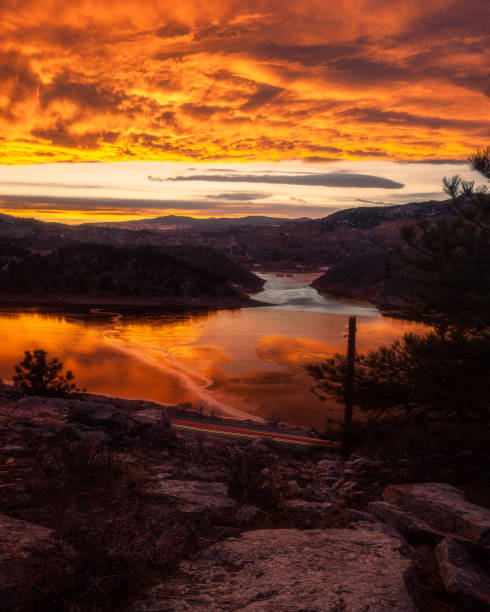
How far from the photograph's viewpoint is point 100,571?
3.36 meters

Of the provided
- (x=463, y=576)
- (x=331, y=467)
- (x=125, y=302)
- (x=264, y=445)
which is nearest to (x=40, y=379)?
(x=264, y=445)

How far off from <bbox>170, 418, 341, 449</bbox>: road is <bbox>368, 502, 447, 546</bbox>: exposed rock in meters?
8.99

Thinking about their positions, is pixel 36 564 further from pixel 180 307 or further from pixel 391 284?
pixel 391 284

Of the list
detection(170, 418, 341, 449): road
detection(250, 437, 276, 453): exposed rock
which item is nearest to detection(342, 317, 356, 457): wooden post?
detection(170, 418, 341, 449): road

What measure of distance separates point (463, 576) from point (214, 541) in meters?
2.45

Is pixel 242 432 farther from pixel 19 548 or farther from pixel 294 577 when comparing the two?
pixel 19 548

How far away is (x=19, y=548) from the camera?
3643 mm

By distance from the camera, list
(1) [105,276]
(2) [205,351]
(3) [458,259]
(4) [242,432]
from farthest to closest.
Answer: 1. (1) [105,276]
2. (2) [205,351]
3. (4) [242,432]
4. (3) [458,259]

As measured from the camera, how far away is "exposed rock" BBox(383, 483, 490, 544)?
5.39 m

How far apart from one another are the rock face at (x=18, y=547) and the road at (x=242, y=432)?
11.9 m

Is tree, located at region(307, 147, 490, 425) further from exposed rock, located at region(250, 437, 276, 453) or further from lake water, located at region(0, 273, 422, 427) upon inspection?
lake water, located at region(0, 273, 422, 427)

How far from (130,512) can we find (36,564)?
164cm

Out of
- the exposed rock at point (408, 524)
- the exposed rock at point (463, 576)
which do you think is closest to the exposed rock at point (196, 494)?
the exposed rock at point (408, 524)

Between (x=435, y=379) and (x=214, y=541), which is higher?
(x=435, y=379)
